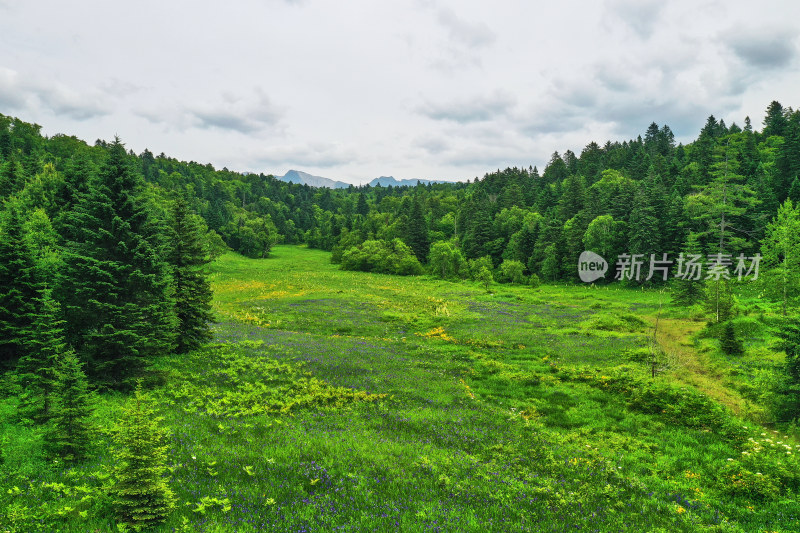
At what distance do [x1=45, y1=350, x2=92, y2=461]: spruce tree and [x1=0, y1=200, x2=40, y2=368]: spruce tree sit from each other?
815 centimetres

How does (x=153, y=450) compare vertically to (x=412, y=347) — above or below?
above

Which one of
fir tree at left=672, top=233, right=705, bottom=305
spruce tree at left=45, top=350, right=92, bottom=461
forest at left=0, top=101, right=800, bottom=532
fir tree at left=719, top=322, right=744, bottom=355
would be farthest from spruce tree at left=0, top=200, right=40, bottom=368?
fir tree at left=672, top=233, right=705, bottom=305

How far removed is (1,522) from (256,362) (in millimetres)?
13956

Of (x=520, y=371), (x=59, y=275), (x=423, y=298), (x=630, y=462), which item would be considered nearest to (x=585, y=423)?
(x=630, y=462)

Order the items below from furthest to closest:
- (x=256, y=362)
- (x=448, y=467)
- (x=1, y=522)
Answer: (x=256, y=362) → (x=448, y=467) → (x=1, y=522)

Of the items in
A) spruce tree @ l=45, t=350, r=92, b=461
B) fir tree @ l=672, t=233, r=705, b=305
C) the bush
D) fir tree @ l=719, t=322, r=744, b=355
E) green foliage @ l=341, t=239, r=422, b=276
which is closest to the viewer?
spruce tree @ l=45, t=350, r=92, b=461

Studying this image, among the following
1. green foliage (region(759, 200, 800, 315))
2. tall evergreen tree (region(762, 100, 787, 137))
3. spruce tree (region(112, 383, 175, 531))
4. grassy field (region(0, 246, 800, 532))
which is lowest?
grassy field (region(0, 246, 800, 532))

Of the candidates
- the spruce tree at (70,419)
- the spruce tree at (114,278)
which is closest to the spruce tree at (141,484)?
the spruce tree at (70,419)

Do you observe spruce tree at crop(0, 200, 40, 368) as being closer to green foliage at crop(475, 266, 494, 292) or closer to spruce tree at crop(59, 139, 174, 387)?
spruce tree at crop(59, 139, 174, 387)

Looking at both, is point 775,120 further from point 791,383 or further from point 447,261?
point 791,383

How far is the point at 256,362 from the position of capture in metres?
20.0

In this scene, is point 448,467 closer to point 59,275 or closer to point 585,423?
point 585,423

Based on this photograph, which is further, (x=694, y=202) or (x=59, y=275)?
(x=694, y=202)

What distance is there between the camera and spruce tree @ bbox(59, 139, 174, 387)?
1420 cm
